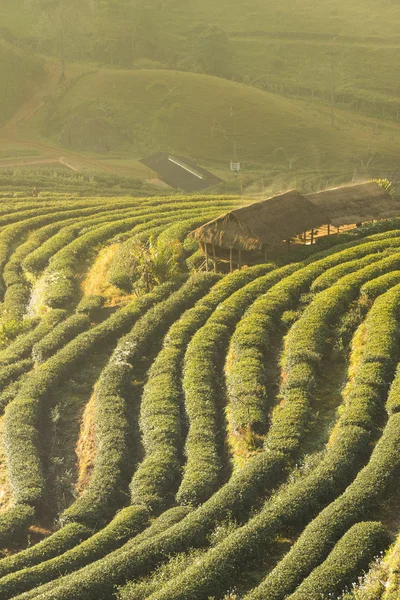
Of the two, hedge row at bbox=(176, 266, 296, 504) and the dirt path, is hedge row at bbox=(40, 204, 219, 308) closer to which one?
hedge row at bbox=(176, 266, 296, 504)

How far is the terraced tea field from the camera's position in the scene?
2111cm

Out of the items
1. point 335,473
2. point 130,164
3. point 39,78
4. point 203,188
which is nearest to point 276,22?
point 39,78

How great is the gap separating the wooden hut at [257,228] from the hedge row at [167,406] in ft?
6.26

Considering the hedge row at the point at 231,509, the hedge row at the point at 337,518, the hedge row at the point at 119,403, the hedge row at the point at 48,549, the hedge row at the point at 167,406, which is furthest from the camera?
the hedge row at the point at 167,406

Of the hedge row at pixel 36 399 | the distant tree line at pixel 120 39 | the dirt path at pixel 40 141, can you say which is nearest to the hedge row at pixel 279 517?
the hedge row at pixel 36 399

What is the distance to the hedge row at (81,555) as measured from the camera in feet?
73.7

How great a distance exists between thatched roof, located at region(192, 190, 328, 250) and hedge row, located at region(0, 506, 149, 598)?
20.5 m

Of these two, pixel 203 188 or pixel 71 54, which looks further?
pixel 71 54

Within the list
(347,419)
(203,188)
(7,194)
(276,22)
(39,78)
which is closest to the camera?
(347,419)

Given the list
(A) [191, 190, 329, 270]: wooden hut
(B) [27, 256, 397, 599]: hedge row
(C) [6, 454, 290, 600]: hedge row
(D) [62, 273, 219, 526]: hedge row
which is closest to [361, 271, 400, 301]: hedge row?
(A) [191, 190, 329, 270]: wooden hut

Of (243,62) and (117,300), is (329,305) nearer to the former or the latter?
(117,300)

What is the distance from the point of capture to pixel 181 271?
154 ft

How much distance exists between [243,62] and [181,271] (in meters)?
118

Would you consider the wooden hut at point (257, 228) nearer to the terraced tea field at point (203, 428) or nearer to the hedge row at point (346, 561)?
the terraced tea field at point (203, 428)
